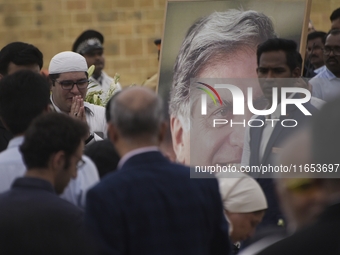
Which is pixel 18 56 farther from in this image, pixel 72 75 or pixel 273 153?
pixel 273 153

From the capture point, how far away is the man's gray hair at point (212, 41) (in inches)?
236

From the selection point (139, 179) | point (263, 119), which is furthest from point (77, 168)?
point (263, 119)

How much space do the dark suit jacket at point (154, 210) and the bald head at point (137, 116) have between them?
0.09 meters

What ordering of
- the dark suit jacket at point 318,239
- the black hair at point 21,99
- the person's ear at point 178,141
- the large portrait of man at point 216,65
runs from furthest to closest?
the person's ear at point 178,141 → the large portrait of man at point 216,65 → the black hair at point 21,99 → the dark suit jacket at point 318,239

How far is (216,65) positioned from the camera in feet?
19.8

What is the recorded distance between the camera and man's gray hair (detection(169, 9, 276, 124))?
236 inches

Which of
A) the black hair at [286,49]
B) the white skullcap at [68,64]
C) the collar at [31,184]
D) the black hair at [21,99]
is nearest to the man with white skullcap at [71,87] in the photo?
the white skullcap at [68,64]

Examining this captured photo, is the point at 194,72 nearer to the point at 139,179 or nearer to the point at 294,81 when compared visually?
the point at 294,81

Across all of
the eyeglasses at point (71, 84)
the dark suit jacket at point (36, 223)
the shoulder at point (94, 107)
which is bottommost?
the shoulder at point (94, 107)

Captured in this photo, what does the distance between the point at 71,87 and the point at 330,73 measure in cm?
209

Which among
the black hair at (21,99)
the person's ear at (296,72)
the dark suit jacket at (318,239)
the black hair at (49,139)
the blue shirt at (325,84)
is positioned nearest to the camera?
the dark suit jacket at (318,239)

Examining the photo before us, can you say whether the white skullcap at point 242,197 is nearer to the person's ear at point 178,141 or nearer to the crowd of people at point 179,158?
the crowd of people at point 179,158

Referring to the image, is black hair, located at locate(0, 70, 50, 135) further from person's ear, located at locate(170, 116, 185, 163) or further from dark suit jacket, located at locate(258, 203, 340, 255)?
dark suit jacket, located at locate(258, 203, 340, 255)

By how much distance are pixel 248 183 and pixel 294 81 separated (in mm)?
1047
